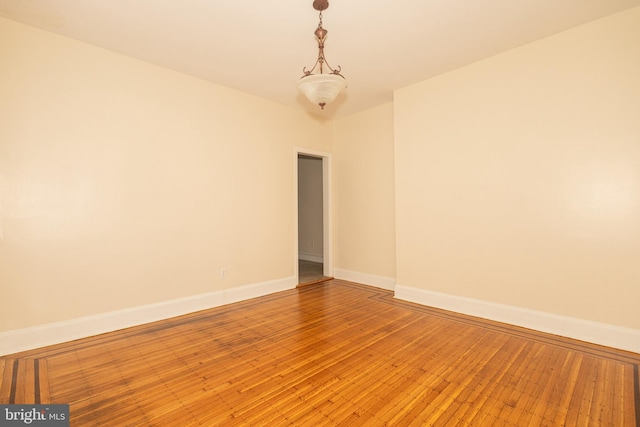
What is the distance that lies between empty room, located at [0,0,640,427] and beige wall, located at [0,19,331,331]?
2 cm

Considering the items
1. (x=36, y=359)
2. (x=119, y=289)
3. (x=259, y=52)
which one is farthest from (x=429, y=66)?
(x=36, y=359)

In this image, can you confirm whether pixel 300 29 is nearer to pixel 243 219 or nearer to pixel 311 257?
pixel 243 219

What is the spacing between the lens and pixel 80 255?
10.0ft

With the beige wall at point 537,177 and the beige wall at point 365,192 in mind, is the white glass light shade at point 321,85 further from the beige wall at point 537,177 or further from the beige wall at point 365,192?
the beige wall at point 365,192

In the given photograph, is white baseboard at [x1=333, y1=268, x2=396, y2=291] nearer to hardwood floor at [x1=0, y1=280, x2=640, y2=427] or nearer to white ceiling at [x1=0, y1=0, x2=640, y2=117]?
hardwood floor at [x1=0, y1=280, x2=640, y2=427]

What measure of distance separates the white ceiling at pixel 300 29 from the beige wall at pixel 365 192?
54.8 inches

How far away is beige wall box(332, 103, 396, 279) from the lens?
195 inches

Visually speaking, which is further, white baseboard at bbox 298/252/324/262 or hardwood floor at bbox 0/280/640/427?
white baseboard at bbox 298/252/324/262

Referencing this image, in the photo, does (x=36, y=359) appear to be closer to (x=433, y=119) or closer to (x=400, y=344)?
(x=400, y=344)

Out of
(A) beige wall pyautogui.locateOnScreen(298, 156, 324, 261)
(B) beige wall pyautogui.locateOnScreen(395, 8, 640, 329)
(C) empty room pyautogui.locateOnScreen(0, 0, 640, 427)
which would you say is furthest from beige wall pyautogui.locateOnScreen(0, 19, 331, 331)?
(A) beige wall pyautogui.locateOnScreen(298, 156, 324, 261)

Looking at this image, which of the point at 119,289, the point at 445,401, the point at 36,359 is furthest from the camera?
the point at 119,289

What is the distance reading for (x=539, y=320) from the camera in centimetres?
315

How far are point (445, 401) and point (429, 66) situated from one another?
3.71 metres

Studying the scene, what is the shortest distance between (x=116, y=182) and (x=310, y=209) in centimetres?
489
